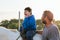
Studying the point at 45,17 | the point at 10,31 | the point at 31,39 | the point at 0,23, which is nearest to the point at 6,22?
the point at 0,23

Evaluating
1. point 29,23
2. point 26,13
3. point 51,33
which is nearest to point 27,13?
point 26,13

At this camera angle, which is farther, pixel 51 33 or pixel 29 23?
pixel 29 23

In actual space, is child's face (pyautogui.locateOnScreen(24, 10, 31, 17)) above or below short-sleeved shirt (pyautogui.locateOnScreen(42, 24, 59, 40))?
above

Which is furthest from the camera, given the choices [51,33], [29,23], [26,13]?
[29,23]

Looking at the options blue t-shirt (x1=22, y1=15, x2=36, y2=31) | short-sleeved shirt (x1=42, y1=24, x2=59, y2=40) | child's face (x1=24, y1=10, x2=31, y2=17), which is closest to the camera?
short-sleeved shirt (x1=42, y1=24, x2=59, y2=40)

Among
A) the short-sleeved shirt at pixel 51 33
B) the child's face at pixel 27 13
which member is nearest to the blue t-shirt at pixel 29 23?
the child's face at pixel 27 13

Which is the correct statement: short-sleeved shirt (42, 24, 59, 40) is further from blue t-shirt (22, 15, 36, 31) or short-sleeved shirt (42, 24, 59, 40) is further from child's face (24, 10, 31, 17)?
blue t-shirt (22, 15, 36, 31)

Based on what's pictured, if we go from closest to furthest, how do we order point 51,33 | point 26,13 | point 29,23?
point 51,33
point 26,13
point 29,23

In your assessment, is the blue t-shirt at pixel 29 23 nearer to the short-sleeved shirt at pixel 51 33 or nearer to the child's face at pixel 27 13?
the child's face at pixel 27 13

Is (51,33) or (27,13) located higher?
(27,13)

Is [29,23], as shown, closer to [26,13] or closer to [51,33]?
[26,13]

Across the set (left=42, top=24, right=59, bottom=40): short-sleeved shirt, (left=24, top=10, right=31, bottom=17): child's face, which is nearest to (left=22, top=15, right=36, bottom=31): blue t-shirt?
(left=24, top=10, right=31, bottom=17): child's face

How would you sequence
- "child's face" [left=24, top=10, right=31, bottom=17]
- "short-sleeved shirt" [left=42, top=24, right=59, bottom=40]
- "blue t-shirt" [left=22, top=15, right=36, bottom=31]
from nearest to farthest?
"short-sleeved shirt" [left=42, top=24, right=59, bottom=40]
"child's face" [left=24, top=10, right=31, bottom=17]
"blue t-shirt" [left=22, top=15, right=36, bottom=31]

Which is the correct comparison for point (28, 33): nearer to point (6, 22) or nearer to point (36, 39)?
point (36, 39)
